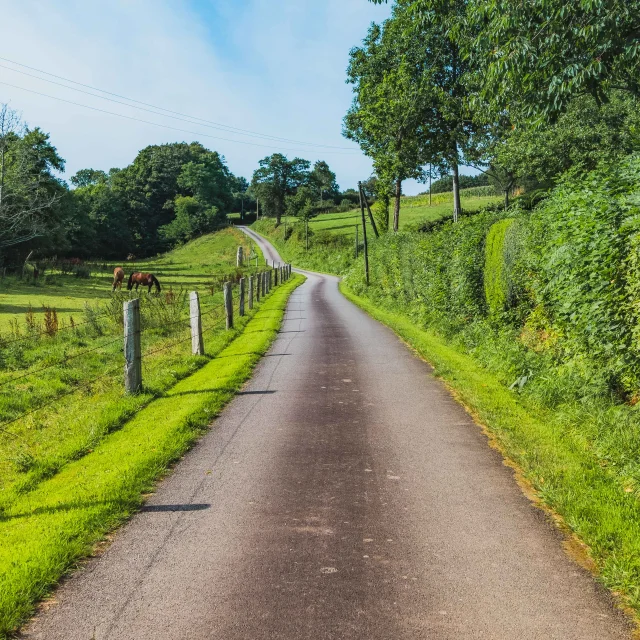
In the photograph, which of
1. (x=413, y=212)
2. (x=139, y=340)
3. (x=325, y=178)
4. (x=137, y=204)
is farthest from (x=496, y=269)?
(x=325, y=178)

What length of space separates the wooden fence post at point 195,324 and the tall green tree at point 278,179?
12261 centimetres

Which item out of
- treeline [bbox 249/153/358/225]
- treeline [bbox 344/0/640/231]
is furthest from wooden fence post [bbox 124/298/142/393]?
treeline [bbox 249/153/358/225]

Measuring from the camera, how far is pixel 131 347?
10.0 meters

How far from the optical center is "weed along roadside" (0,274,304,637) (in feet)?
13.6

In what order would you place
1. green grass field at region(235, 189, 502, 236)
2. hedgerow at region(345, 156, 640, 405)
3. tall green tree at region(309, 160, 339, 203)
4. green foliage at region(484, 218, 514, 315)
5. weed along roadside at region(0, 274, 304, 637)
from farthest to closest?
tall green tree at region(309, 160, 339, 203) → green grass field at region(235, 189, 502, 236) → green foliage at region(484, 218, 514, 315) → hedgerow at region(345, 156, 640, 405) → weed along roadside at region(0, 274, 304, 637)

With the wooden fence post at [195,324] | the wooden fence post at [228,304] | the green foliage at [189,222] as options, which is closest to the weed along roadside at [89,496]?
the wooden fence post at [195,324]

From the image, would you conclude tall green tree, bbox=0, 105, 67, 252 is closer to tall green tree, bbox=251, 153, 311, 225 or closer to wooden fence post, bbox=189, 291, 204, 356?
wooden fence post, bbox=189, 291, 204, 356

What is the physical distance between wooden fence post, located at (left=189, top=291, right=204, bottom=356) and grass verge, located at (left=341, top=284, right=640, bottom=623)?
6.12m

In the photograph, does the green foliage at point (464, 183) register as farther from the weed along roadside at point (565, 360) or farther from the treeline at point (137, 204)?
the weed along roadside at point (565, 360)

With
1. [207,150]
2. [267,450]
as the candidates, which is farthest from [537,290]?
[207,150]

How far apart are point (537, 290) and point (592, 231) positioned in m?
2.81

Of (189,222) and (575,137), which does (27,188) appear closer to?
(575,137)

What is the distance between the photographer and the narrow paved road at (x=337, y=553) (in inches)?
143

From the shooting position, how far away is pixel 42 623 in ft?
12.0
